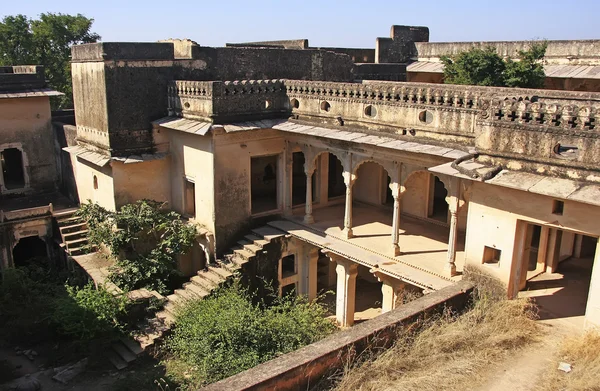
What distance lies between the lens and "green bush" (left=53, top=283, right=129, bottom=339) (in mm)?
12016

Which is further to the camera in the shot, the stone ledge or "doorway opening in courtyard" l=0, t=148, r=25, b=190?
"doorway opening in courtyard" l=0, t=148, r=25, b=190

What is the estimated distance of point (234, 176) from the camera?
14.4 metres

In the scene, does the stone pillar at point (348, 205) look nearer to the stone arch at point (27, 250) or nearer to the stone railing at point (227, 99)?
the stone railing at point (227, 99)

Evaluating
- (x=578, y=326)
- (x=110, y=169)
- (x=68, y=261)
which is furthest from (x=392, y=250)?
(x=68, y=261)

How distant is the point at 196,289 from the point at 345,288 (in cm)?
382

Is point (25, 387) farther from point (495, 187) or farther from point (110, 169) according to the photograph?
point (495, 187)

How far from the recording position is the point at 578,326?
29.8ft

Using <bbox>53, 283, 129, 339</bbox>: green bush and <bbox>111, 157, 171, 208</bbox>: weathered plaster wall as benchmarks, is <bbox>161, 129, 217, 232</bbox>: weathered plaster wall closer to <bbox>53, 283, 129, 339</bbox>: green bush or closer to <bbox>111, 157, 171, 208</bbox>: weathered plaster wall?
<bbox>111, 157, 171, 208</bbox>: weathered plaster wall

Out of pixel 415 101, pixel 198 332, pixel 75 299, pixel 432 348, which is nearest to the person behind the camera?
pixel 432 348

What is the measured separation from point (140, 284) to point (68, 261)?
124 inches

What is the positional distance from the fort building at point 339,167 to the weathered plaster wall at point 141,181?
0.04 m

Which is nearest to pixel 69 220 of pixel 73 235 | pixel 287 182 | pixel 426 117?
pixel 73 235

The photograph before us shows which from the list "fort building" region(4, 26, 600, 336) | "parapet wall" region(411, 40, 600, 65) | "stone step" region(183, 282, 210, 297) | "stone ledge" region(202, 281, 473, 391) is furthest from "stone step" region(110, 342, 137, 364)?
"parapet wall" region(411, 40, 600, 65)

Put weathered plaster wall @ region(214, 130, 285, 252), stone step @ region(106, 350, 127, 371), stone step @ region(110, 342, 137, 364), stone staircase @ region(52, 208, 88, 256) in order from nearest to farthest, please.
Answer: stone step @ region(106, 350, 127, 371), stone step @ region(110, 342, 137, 364), weathered plaster wall @ region(214, 130, 285, 252), stone staircase @ region(52, 208, 88, 256)
